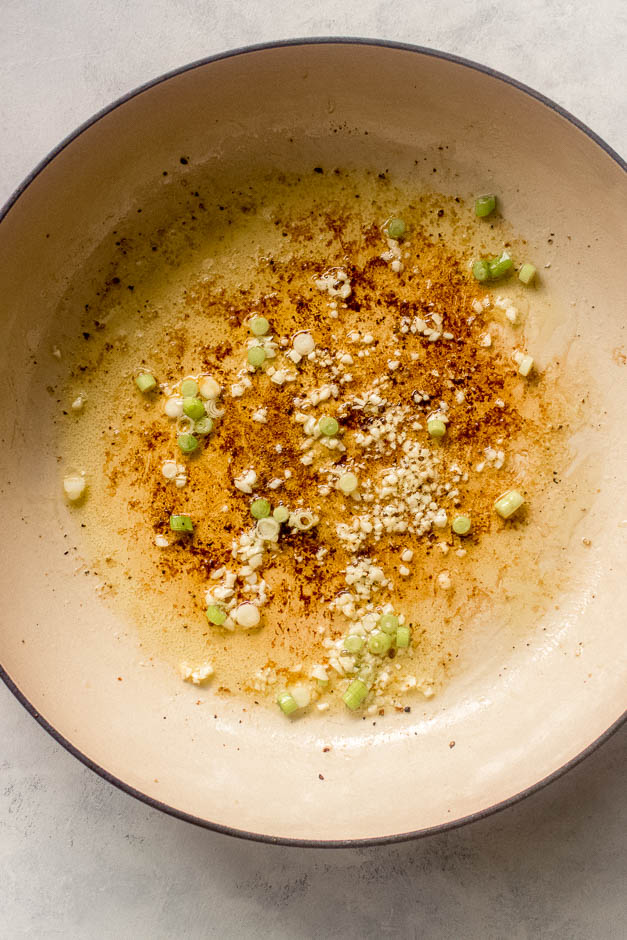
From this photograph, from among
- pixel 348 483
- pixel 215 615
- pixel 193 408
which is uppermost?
pixel 348 483

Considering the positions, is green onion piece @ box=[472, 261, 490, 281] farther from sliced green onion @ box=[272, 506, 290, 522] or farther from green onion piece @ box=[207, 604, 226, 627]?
green onion piece @ box=[207, 604, 226, 627]

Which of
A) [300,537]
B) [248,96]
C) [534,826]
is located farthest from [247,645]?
[248,96]

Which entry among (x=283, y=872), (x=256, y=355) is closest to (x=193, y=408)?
(x=256, y=355)

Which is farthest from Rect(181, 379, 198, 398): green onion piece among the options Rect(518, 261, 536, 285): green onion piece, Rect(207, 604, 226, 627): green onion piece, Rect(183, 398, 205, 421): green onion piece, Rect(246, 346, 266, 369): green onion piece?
Rect(518, 261, 536, 285): green onion piece

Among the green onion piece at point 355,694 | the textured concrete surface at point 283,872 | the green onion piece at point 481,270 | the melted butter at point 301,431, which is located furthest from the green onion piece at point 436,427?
the textured concrete surface at point 283,872

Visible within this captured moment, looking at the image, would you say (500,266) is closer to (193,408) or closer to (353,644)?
(193,408)

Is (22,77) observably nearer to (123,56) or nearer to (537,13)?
(123,56)

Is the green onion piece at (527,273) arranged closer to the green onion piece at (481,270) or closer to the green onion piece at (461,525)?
the green onion piece at (481,270)
